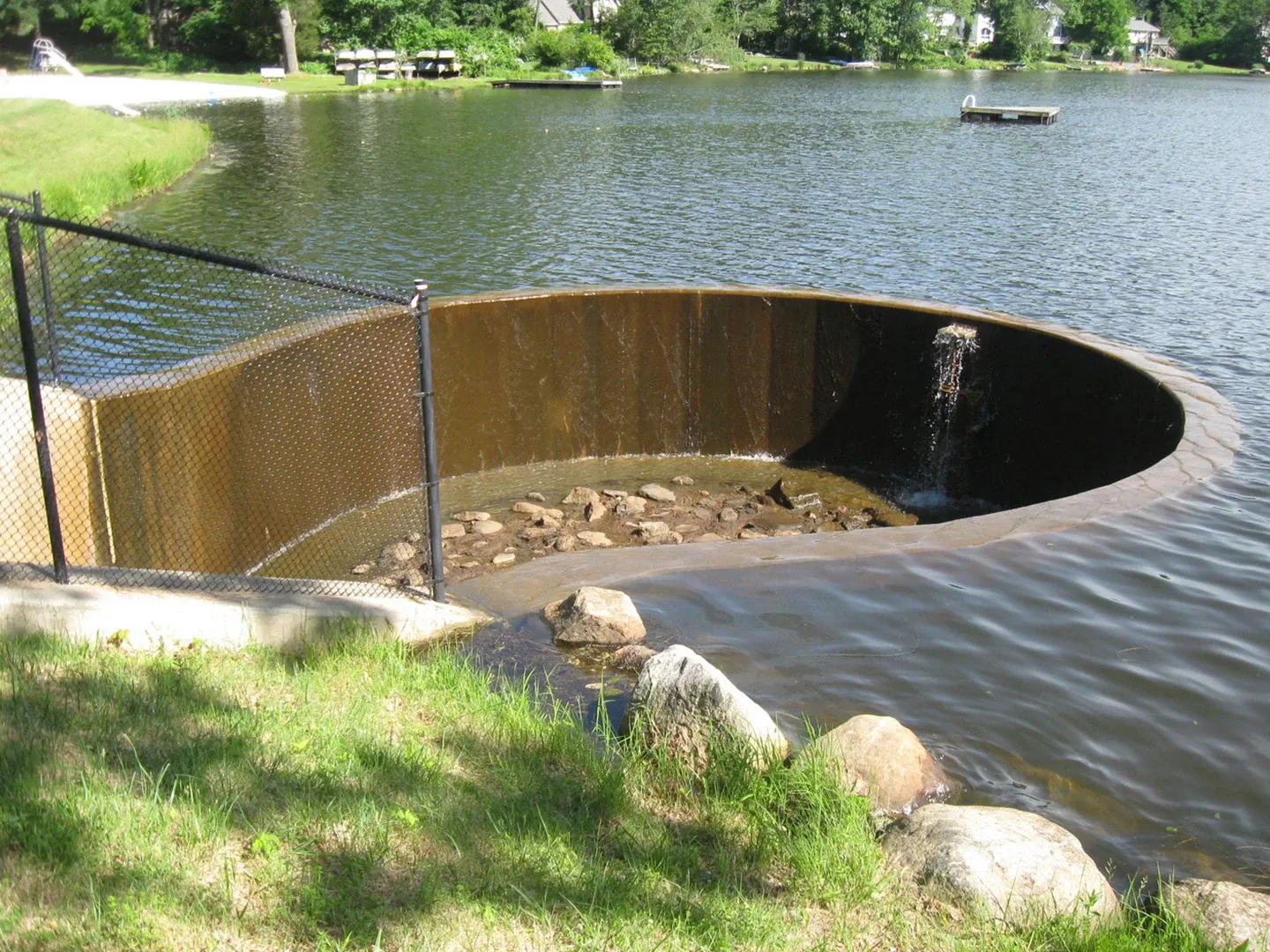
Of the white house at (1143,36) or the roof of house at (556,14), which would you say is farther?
the white house at (1143,36)

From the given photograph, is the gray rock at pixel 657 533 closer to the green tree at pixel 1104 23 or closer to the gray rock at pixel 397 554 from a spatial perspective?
the gray rock at pixel 397 554

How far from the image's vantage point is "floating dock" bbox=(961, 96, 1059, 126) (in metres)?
40.1

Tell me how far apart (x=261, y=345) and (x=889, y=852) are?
21.1ft

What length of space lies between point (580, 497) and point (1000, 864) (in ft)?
21.6

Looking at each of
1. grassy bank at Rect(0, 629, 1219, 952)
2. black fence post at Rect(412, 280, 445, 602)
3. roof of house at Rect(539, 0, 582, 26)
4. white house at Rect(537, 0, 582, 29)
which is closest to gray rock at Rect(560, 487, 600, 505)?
black fence post at Rect(412, 280, 445, 602)

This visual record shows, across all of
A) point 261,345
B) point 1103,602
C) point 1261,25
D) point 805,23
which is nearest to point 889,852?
point 1103,602

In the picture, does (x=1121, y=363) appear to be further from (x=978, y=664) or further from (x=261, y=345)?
(x=261, y=345)

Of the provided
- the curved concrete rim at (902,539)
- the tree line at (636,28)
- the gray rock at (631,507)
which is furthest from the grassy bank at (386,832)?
the tree line at (636,28)

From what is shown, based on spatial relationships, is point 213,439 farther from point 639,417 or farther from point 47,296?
point 639,417

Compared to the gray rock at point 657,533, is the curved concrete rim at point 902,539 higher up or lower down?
higher up

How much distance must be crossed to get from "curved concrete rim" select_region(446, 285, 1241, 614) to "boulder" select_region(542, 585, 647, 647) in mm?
473

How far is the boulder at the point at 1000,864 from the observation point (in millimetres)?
3764

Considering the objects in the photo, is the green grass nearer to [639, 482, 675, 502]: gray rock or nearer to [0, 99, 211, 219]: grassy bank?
[0, 99, 211, 219]: grassy bank

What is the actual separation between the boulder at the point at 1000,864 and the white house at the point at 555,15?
2761 inches
